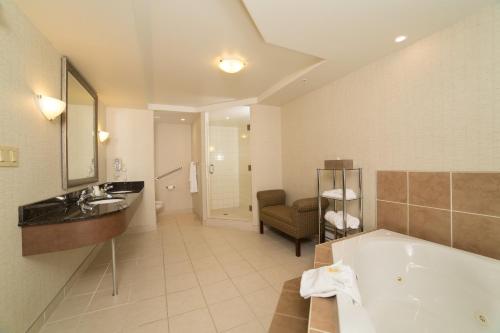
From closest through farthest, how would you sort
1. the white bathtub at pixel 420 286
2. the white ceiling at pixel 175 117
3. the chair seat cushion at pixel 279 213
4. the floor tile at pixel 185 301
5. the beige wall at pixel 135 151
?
the white bathtub at pixel 420 286
the floor tile at pixel 185 301
the chair seat cushion at pixel 279 213
the beige wall at pixel 135 151
the white ceiling at pixel 175 117

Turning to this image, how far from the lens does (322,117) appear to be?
2666mm

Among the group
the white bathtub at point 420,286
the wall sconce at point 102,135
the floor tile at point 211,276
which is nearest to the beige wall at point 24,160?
the floor tile at point 211,276

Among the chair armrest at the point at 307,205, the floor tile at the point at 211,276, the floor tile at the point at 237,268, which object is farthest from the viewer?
the chair armrest at the point at 307,205

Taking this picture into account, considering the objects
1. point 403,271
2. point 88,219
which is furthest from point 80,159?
point 403,271

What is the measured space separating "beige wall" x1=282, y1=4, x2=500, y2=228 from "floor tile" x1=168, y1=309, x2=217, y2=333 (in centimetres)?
178

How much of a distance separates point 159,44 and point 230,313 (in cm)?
237

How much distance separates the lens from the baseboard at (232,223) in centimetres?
350

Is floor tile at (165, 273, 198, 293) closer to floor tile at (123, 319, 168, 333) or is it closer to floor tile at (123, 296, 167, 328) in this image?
floor tile at (123, 296, 167, 328)

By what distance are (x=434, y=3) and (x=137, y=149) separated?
12.9ft

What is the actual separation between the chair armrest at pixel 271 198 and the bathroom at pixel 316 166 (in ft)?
1.92

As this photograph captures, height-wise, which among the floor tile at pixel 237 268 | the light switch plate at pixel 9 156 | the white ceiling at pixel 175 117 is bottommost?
the floor tile at pixel 237 268

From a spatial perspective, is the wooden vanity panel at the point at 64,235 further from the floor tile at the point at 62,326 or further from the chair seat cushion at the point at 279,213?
the chair seat cushion at the point at 279,213

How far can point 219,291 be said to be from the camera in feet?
5.98

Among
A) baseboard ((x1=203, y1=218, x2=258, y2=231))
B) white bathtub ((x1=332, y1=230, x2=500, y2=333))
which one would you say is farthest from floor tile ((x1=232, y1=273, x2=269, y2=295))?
baseboard ((x1=203, y1=218, x2=258, y2=231))
